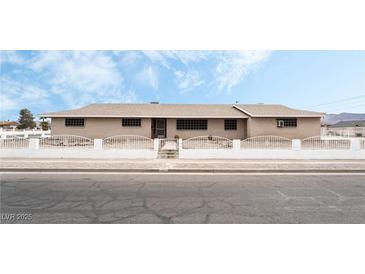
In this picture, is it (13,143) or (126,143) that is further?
(126,143)

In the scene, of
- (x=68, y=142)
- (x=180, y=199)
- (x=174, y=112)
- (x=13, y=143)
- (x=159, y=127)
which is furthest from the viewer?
(x=159, y=127)

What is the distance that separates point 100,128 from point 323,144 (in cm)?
1670

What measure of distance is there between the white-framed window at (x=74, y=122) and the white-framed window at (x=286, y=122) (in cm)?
1776

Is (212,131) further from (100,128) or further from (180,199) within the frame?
(180,199)

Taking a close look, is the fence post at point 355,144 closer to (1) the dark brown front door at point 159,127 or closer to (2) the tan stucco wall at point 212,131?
(2) the tan stucco wall at point 212,131

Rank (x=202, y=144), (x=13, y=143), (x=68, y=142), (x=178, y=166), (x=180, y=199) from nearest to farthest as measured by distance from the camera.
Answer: (x=180, y=199), (x=178, y=166), (x=13, y=143), (x=202, y=144), (x=68, y=142)

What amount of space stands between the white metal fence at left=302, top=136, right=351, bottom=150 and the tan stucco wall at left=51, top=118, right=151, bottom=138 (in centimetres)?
1217

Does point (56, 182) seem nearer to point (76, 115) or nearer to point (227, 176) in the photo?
point (227, 176)

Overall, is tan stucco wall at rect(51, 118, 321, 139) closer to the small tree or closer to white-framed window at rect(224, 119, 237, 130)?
white-framed window at rect(224, 119, 237, 130)

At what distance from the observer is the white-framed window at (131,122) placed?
17.8 m

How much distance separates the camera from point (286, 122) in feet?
58.6

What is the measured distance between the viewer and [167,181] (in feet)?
22.0

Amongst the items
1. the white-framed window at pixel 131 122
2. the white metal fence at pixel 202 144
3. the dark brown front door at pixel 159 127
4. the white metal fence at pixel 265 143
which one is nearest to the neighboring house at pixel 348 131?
the white metal fence at pixel 265 143

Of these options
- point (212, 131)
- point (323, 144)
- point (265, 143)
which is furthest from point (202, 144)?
point (212, 131)
